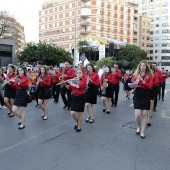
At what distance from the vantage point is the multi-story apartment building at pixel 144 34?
3730 inches

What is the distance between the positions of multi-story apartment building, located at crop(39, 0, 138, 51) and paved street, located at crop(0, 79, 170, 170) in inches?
2756

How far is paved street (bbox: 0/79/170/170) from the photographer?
185 inches

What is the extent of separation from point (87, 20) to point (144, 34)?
29.2 meters

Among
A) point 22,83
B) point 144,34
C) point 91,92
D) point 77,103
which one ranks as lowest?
point 77,103

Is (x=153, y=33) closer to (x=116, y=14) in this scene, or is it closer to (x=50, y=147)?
(x=116, y=14)

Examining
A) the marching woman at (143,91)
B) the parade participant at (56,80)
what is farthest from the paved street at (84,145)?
the parade participant at (56,80)

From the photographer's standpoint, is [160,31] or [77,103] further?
[160,31]

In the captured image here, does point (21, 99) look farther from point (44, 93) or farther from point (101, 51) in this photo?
point (101, 51)

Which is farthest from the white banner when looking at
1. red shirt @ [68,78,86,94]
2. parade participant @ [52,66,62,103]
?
red shirt @ [68,78,86,94]

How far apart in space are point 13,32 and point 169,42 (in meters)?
67.2

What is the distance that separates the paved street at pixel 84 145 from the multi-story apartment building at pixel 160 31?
93503 mm

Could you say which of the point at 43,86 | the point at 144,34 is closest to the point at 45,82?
the point at 43,86

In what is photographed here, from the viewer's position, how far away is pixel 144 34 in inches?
3804

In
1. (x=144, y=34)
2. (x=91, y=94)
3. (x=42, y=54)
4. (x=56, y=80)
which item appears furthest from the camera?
(x=144, y=34)
